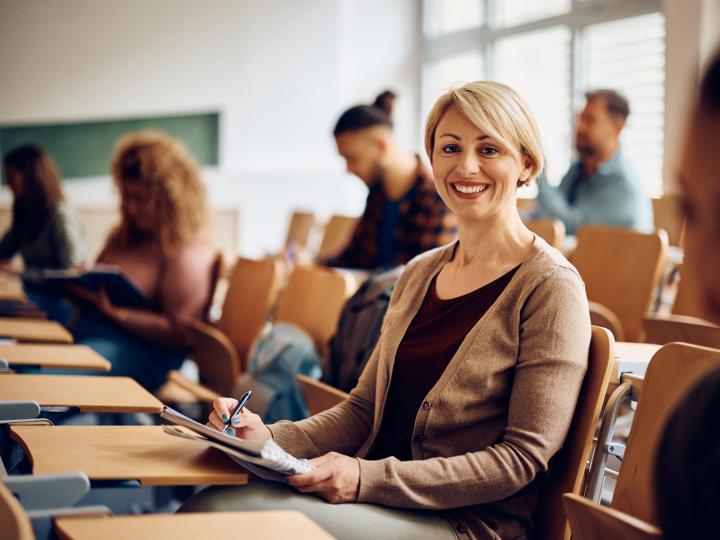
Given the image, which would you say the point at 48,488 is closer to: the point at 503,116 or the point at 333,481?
the point at 333,481

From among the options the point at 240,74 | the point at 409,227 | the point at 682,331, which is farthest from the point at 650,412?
the point at 240,74

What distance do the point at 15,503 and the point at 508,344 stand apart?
92 cm

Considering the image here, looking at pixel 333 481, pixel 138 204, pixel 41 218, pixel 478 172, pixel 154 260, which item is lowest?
pixel 333 481

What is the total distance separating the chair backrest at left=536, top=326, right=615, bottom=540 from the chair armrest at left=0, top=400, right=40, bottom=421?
1.05 m

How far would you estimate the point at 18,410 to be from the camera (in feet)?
6.04

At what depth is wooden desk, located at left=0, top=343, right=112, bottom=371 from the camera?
2.44m

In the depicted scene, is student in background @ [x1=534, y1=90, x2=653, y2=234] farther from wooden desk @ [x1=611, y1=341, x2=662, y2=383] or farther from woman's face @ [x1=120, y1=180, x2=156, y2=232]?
wooden desk @ [x1=611, y1=341, x2=662, y2=383]

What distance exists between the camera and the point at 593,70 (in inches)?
285

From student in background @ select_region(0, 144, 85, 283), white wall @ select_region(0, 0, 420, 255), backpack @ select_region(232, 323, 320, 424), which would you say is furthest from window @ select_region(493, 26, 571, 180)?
backpack @ select_region(232, 323, 320, 424)

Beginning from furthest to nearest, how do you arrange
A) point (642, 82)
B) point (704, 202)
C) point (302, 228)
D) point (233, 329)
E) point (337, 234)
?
point (302, 228) → point (642, 82) → point (337, 234) → point (233, 329) → point (704, 202)

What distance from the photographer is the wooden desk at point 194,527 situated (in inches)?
45.0

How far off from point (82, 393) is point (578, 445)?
114 centimetres

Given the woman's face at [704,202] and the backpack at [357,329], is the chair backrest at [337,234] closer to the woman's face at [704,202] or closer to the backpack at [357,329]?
the backpack at [357,329]

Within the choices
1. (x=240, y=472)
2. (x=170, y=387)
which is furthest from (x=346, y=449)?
(x=170, y=387)
